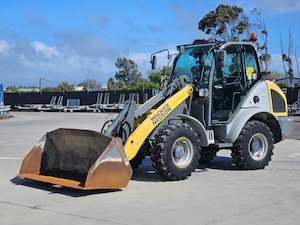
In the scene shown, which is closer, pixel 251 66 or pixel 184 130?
pixel 184 130

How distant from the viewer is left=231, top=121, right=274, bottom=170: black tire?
11742mm

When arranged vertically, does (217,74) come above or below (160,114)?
above

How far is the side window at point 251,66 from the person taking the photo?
12.3 m

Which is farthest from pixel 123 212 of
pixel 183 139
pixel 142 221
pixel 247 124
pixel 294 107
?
pixel 294 107

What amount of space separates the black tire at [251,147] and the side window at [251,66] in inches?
39.3

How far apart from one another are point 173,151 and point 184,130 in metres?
0.45

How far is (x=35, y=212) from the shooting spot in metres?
7.84

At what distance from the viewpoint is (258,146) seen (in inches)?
480

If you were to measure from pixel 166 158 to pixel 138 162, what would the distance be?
1.72 m

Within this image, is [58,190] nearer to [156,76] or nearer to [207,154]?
[207,154]

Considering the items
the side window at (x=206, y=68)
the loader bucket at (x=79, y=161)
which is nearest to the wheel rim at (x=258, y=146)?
the side window at (x=206, y=68)

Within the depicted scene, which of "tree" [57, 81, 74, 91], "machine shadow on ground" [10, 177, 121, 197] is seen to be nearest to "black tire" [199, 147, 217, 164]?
"machine shadow on ground" [10, 177, 121, 197]

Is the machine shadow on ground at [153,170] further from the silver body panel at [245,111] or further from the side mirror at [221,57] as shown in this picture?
the side mirror at [221,57]

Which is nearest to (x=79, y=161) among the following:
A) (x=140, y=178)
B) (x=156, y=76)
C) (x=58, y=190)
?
(x=58, y=190)
